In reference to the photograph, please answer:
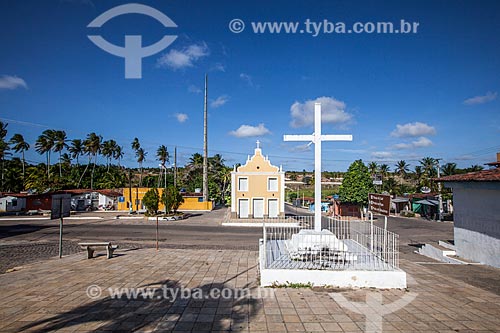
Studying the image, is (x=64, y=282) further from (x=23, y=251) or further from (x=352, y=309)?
(x=23, y=251)

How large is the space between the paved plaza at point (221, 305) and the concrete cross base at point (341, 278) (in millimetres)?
224

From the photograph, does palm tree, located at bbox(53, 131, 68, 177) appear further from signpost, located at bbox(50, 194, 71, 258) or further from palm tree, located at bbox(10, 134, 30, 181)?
signpost, located at bbox(50, 194, 71, 258)

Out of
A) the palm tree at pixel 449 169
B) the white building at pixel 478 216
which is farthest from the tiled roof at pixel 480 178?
the palm tree at pixel 449 169

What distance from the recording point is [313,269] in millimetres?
7008

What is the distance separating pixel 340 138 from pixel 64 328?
8.07 meters

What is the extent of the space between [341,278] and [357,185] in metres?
29.1

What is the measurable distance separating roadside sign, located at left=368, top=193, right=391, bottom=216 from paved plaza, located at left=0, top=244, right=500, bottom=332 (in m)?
1.88

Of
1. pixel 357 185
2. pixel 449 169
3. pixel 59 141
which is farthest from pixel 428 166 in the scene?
pixel 59 141

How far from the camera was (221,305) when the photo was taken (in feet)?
18.9

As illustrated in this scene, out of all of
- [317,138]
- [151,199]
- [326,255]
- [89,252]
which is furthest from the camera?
[151,199]

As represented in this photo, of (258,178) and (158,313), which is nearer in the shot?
(158,313)

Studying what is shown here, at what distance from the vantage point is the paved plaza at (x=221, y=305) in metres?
4.89

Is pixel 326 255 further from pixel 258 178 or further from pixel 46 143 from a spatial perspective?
pixel 46 143

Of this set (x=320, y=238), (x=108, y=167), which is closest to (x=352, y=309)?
(x=320, y=238)
